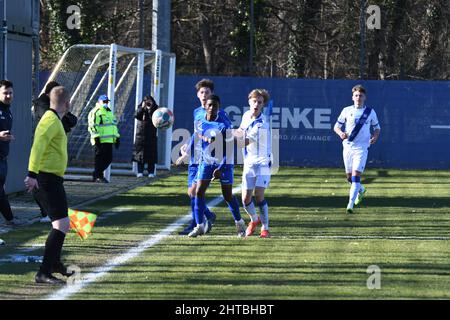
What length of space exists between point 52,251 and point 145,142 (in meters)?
15.7

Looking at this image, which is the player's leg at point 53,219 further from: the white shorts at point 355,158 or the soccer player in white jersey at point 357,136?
the white shorts at point 355,158

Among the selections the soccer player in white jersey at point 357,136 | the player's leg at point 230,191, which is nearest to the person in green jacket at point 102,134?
the soccer player in white jersey at point 357,136

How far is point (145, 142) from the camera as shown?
2712 centimetres

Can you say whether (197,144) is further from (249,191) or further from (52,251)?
(52,251)

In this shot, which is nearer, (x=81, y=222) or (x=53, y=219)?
(x=53, y=219)

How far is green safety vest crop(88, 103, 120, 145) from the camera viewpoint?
25.0 meters

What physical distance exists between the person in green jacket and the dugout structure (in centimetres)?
24

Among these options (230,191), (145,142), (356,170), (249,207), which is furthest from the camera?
(145,142)

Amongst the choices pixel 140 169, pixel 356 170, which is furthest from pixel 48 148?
pixel 140 169

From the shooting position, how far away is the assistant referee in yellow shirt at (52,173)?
11.4 m

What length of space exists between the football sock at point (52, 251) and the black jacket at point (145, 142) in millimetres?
15491

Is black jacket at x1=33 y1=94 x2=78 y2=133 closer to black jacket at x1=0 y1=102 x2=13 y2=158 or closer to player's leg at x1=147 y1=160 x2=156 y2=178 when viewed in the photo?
black jacket at x1=0 y1=102 x2=13 y2=158

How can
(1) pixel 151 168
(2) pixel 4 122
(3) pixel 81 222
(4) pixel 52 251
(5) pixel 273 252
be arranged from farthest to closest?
(1) pixel 151 168
(2) pixel 4 122
(5) pixel 273 252
(3) pixel 81 222
(4) pixel 52 251
